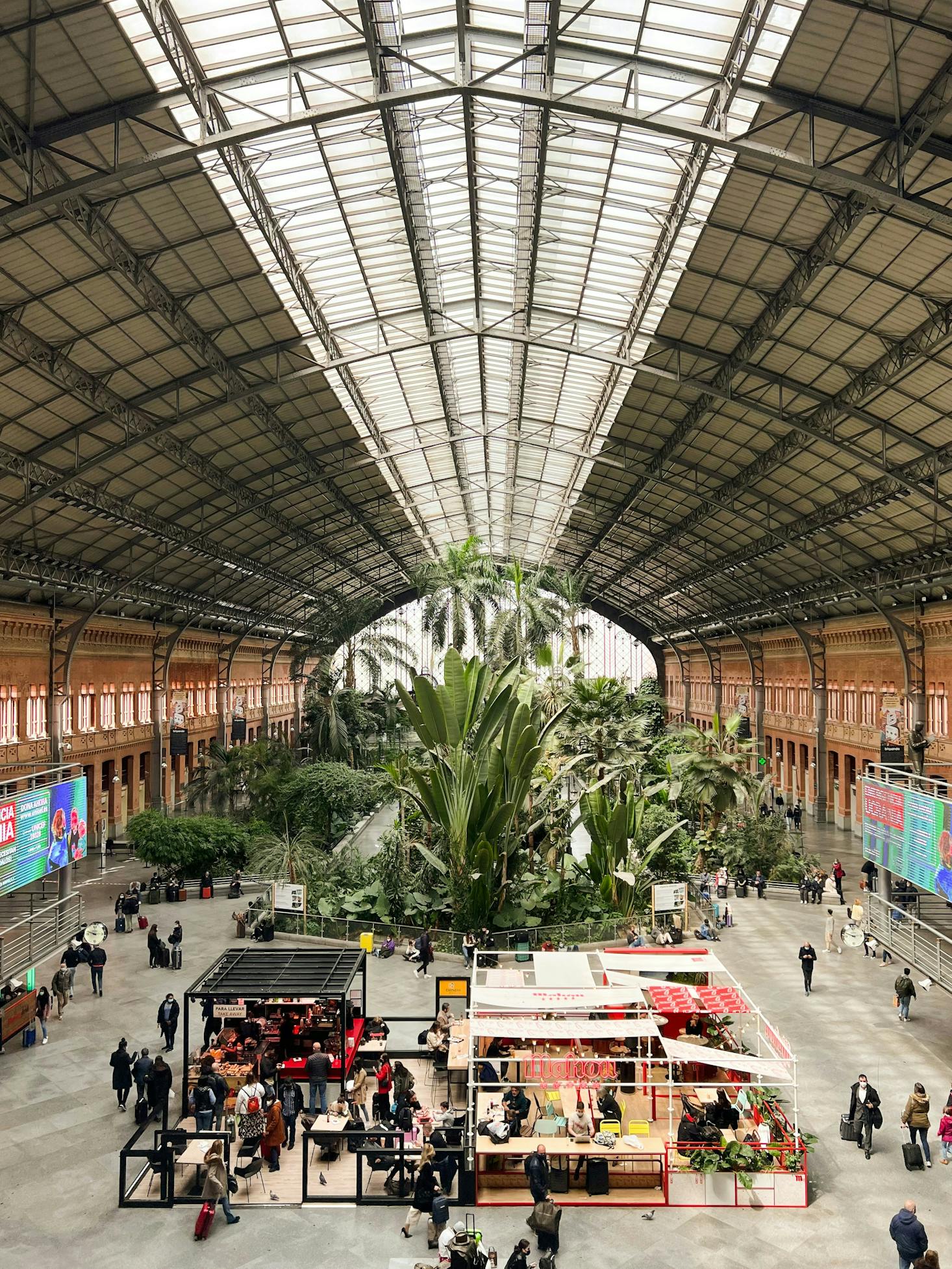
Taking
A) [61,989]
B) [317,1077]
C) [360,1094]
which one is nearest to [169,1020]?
[61,989]

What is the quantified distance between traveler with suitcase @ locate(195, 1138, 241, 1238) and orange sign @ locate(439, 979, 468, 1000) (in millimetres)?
5489

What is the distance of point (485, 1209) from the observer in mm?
12789

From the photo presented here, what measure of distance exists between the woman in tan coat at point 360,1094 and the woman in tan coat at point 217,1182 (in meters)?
2.25

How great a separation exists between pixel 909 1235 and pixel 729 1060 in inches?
126

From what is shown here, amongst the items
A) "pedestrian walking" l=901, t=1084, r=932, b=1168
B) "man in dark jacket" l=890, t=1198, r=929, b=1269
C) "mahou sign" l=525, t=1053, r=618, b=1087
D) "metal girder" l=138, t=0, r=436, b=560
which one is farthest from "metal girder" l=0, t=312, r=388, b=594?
"pedestrian walking" l=901, t=1084, r=932, b=1168

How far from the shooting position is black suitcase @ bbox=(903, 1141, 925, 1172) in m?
13.4

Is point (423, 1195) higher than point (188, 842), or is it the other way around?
point (188, 842)

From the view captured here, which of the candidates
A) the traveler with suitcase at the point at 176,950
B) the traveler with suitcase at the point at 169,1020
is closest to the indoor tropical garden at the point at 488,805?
the traveler with suitcase at the point at 176,950

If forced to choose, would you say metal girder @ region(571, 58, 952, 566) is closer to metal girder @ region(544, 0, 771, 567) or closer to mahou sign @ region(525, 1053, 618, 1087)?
metal girder @ region(544, 0, 771, 567)

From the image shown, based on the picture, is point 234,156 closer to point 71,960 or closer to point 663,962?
point 663,962

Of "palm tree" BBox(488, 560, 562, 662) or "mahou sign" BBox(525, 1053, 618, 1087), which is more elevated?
"palm tree" BBox(488, 560, 562, 662)

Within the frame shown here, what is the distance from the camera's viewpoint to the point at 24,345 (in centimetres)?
1978

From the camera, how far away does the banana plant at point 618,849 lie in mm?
26188

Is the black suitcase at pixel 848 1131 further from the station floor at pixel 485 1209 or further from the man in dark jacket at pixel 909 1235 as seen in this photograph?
the man in dark jacket at pixel 909 1235
